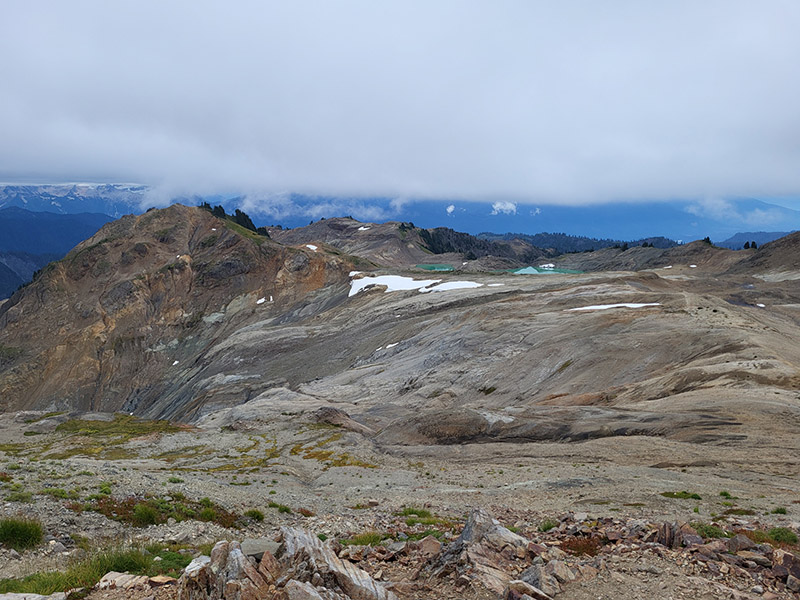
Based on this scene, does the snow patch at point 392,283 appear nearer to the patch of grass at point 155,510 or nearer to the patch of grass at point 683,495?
the patch of grass at point 683,495

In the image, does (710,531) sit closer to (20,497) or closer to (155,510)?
(155,510)

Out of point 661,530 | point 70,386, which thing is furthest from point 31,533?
point 70,386

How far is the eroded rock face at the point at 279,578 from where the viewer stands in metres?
9.39

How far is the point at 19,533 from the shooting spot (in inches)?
537

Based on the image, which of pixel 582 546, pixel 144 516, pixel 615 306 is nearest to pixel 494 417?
pixel 582 546

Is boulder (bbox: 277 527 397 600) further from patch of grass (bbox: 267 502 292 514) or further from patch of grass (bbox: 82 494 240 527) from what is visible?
patch of grass (bbox: 267 502 292 514)

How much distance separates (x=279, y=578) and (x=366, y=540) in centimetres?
501

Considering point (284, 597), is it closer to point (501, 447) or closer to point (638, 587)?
point (638, 587)

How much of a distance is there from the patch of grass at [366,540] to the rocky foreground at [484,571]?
5.03 ft

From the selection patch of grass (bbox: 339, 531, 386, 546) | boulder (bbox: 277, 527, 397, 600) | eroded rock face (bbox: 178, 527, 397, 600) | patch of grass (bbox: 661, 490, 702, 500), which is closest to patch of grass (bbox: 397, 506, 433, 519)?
patch of grass (bbox: 339, 531, 386, 546)

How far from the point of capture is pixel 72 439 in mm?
58938

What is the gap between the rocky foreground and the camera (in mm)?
9852

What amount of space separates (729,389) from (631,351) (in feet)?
44.6

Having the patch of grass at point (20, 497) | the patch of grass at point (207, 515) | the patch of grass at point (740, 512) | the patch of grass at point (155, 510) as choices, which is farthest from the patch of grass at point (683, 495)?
the patch of grass at point (20, 497)
